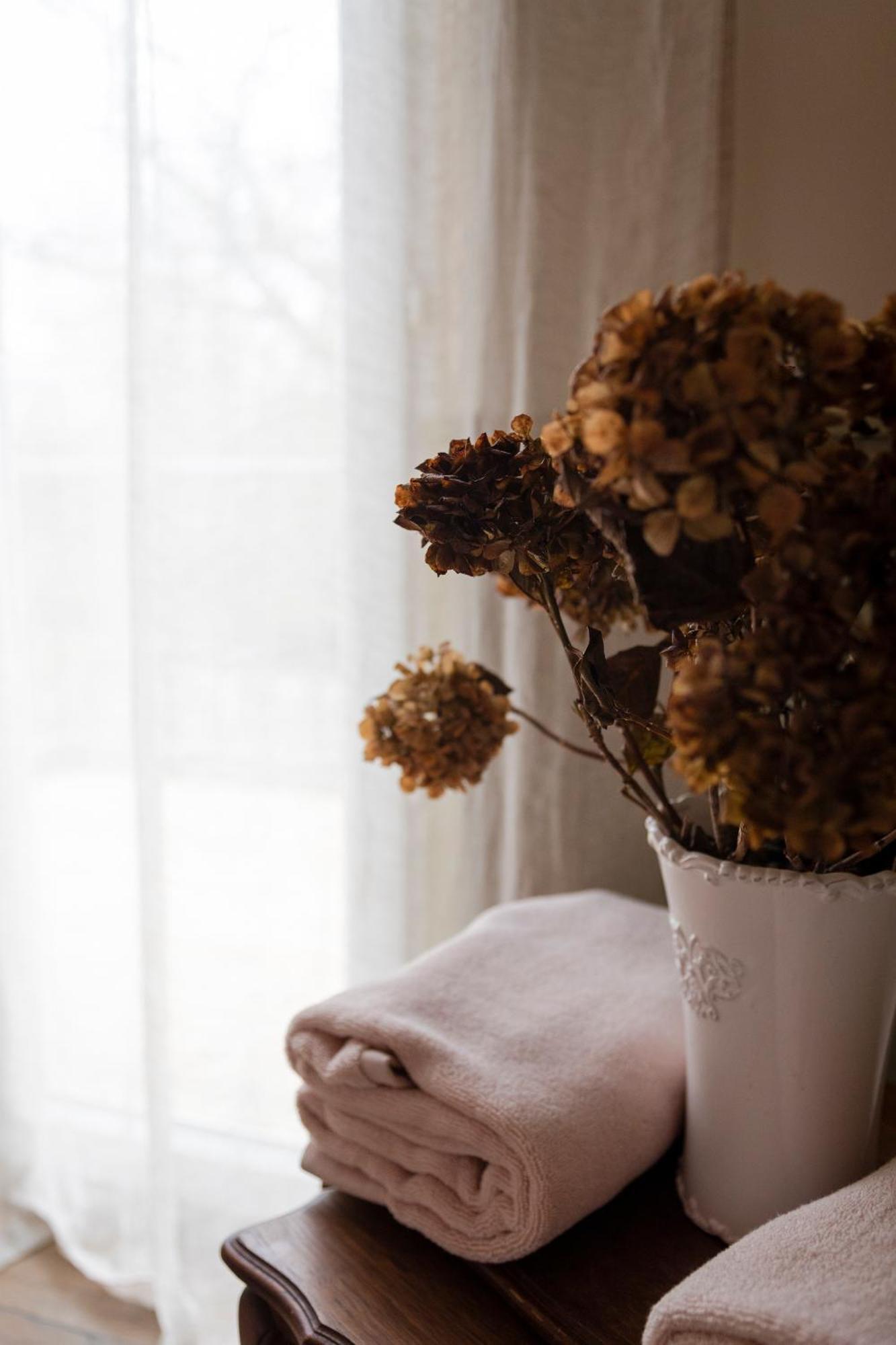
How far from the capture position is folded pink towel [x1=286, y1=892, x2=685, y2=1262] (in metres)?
0.63

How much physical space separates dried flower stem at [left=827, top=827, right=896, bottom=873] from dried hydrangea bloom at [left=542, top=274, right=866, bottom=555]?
19cm

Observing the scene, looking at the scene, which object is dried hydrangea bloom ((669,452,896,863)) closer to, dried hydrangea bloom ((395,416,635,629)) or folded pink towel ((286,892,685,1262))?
dried hydrangea bloom ((395,416,635,629))

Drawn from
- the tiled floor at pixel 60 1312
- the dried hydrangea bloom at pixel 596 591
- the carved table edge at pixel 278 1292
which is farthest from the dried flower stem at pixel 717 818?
the tiled floor at pixel 60 1312

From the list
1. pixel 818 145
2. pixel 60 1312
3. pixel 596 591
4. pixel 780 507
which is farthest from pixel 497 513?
pixel 60 1312

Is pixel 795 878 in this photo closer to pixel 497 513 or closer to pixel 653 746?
pixel 653 746

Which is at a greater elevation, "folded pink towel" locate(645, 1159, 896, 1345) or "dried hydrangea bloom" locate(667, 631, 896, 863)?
"dried hydrangea bloom" locate(667, 631, 896, 863)

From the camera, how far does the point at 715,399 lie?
391mm

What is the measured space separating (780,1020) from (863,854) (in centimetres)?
13

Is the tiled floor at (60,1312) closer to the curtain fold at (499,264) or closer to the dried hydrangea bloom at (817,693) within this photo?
the curtain fold at (499,264)

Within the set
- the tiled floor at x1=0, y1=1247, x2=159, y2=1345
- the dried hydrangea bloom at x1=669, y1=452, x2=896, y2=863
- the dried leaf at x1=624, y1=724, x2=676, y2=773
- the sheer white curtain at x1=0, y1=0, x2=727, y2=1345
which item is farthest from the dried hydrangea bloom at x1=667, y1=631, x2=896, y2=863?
the tiled floor at x1=0, y1=1247, x2=159, y2=1345

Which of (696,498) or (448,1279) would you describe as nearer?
(696,498)

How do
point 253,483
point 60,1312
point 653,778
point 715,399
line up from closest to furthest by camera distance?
point 715,399 < point 653,778 < point 253,483 < point 60,1312

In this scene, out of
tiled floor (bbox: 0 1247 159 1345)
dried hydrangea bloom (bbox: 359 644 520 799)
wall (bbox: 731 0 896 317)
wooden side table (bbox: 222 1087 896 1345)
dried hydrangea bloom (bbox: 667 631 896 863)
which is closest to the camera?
dried hydrangea bloom (bbox: 667 631 896 863)

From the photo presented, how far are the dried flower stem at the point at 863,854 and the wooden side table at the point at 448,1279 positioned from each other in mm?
278
